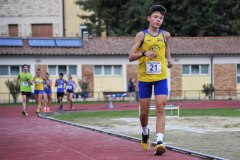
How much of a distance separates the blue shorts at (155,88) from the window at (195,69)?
148ft

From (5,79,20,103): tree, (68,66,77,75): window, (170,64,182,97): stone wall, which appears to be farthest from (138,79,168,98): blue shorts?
(170,64,182,97): stone wall

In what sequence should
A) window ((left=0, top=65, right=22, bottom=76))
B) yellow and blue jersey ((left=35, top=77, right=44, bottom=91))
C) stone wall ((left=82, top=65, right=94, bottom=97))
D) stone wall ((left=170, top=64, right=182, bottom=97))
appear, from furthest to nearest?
stone wall ((left=170, top=64, right=182, bottom=97)) < stone wall ((left=82, top=65, right=94, bottom=97)) < window ((left=0, top=65, right=22, bottom=76)) < yellow and blue jersey ((left=35, top=77, right=44, bottom=91))

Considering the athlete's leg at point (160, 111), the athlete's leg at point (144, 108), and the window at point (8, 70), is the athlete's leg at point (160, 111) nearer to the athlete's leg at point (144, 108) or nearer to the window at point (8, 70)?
the athlete's leg at point (144, 108)

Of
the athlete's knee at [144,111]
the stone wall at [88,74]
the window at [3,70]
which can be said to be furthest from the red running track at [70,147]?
the stone wall at [88,74]

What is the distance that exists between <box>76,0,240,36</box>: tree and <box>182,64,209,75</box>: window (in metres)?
6.81

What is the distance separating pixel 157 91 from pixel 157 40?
87cm

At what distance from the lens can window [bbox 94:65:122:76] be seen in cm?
5456

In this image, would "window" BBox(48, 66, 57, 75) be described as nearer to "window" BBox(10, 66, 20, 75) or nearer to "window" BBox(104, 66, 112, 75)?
"window" BBox(10, 66, 20, 75)

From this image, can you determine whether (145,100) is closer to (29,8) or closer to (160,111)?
(160,111)

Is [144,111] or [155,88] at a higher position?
[155,88]

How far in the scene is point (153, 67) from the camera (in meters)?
10.7

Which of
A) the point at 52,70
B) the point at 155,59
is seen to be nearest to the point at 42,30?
the point at 52,70

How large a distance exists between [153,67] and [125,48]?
1769 inches

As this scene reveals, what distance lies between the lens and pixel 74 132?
16.0 m
